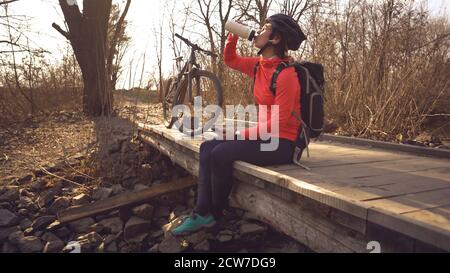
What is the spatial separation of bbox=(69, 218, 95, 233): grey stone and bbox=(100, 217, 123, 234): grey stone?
13 centimetres

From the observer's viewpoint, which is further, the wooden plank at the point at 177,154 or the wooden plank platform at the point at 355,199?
the wooden plank at the point at 177,154

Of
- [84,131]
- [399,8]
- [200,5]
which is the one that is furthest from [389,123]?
[200,5]

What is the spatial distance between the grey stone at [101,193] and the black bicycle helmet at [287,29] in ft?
8.73

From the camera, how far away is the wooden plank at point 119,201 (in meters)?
3.71

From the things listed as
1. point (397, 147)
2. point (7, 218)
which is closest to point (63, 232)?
point (7, 218)

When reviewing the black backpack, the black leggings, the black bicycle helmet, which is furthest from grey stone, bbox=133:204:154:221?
the black bicycle helmet

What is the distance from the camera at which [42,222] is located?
148 inches

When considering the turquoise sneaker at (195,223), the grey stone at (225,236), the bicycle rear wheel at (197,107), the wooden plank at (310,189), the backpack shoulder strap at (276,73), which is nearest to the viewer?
the wooden plank at (310,189)

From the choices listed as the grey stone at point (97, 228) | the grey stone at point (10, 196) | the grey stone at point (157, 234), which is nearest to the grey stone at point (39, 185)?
the grey stone at point (10, 196)

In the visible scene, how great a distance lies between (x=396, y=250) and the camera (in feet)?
5.23

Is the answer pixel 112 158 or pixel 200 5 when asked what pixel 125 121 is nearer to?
pixel 112 158

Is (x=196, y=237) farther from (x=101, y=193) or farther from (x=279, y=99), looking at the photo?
(x=101, y=193)

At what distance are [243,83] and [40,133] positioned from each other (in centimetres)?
406

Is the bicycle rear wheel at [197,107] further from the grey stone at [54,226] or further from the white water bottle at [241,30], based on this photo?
the grey stone at [54,226]
